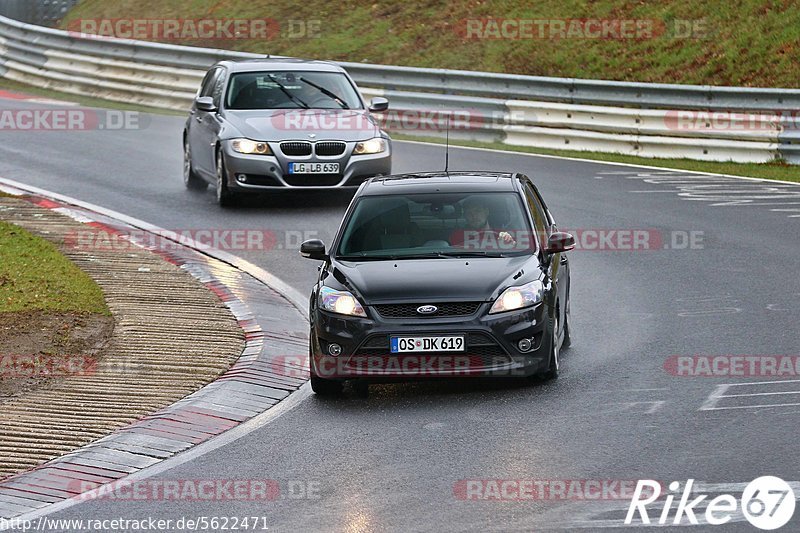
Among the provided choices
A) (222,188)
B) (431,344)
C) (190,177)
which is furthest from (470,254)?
(190,177)

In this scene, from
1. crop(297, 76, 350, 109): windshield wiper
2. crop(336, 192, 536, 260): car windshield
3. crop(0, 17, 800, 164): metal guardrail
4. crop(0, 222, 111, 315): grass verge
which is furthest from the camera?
crop(0, 17, 800, 164): metal guardrail

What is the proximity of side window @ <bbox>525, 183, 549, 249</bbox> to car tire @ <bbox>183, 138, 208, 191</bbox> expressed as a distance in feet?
29.2

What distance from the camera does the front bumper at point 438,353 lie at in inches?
413


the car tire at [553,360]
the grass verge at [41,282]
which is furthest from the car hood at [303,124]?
the car tire at [553,360]

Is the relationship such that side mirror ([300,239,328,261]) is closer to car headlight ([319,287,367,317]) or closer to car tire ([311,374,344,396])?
car headlight ([319,287,367,317])

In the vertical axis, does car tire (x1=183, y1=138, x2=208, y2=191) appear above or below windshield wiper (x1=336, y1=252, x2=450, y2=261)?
below

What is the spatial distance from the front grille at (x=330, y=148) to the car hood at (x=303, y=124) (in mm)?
73

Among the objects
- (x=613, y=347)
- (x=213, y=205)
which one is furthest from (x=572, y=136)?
(x=613, y=347)

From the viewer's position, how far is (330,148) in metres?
18.6

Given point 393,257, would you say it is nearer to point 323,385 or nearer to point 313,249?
point 313,249

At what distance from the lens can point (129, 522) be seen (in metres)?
7.93

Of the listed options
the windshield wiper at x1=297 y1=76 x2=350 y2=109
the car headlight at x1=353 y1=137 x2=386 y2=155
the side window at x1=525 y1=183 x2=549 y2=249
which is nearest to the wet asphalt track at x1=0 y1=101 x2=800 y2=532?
the side window at x1=525 y1=183 x2=549 y2=249

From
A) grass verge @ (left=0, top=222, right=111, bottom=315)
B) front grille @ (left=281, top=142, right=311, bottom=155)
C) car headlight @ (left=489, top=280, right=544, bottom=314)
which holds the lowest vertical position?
grass verge @ (left=0, top=222, right=111, bottom=315)

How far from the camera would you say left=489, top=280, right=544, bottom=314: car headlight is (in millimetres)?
10672
